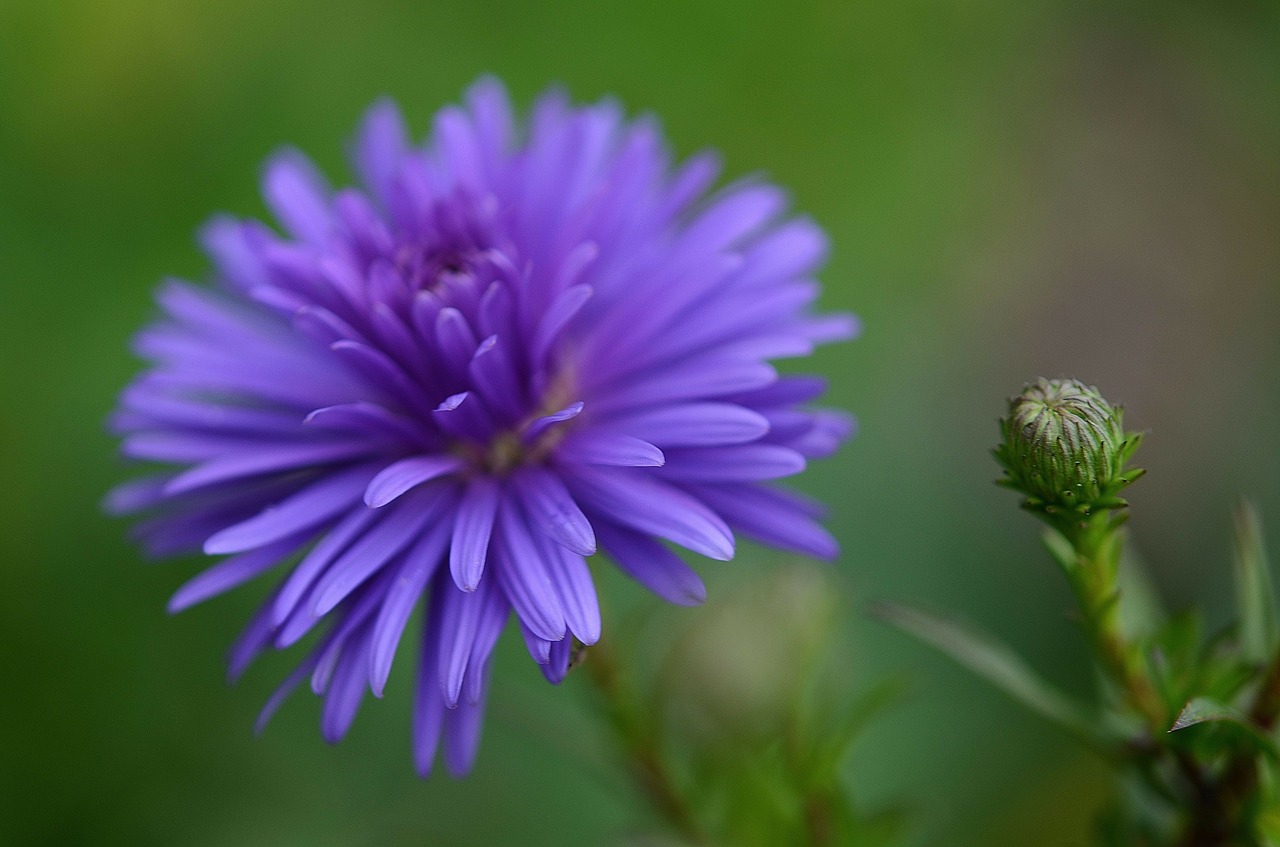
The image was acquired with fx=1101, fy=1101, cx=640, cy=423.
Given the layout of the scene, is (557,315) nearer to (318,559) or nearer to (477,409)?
(477,409)

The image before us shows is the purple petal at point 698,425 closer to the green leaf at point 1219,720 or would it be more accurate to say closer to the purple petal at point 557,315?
the purple petal at point 557,315

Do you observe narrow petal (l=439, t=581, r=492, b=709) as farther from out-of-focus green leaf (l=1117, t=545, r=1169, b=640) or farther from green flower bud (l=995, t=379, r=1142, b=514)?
out-of-focus green leaf (l=1117, t=545, r=1169, b=640)

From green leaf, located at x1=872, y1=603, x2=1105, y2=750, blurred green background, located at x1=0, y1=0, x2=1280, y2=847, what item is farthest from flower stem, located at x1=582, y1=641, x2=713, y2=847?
green leaf, located at x1=872, y1=603, x2=1105, y2=750

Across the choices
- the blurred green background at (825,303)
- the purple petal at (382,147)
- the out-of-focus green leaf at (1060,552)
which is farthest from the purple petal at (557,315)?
the blurred green background at (825,303)

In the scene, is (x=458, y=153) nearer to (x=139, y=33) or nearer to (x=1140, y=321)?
(x=139, y=33)

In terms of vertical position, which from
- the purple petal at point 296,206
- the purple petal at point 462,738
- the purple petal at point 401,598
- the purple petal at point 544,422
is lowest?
the purple petal at point 462,738

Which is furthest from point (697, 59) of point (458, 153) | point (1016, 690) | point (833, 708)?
point (1016, 690)
